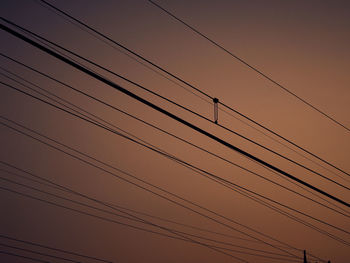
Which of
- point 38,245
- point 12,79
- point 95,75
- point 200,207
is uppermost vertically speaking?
point 12,79

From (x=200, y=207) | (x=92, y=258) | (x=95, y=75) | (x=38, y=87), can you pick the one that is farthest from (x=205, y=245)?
(x=95, y=75)

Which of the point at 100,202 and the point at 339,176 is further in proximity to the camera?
the point at 100,202

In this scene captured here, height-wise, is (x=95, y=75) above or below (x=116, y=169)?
below

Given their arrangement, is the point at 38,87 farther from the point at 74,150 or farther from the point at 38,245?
the point at 38,245

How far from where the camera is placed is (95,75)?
5.05 metres

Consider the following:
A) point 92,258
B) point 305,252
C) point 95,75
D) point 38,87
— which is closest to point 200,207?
point 305,252

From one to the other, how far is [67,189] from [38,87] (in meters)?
9.78

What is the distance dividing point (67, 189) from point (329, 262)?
43.2ft

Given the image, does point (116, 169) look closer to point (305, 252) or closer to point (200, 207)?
point (200, 207)

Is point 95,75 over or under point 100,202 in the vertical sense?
→ under

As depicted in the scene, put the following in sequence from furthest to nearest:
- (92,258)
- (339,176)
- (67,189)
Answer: (92,258) < (67,189) < (339,176)

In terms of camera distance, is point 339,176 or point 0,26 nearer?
point 0,26

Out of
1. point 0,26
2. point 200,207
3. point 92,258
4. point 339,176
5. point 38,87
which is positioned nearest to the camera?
point 0,26

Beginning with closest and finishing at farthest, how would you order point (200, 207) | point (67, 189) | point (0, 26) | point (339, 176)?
point (0, 26) → point (339, 176) → point (200, 207) → point (67, 189)
